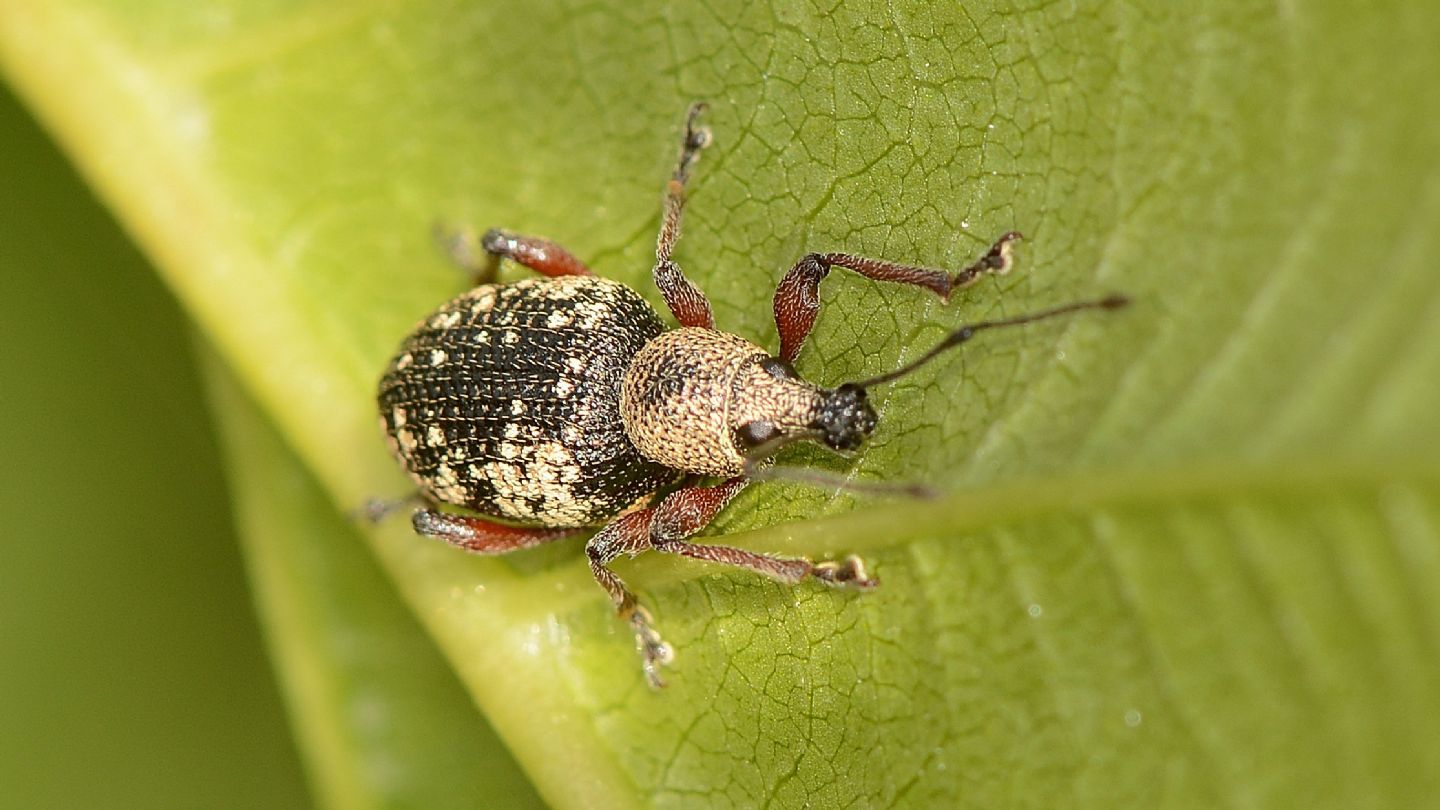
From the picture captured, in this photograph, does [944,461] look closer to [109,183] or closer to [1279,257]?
[1279,257]

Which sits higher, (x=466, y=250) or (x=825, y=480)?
(x=466, y=250)

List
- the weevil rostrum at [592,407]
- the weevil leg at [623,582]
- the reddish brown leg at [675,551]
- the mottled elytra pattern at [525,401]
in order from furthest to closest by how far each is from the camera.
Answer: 1. the mottled elytra pattern at [525,401]
2. the weevil rostrum at [592,407]
3. the weevil leg at [623,582]
4. the reddish brown leg at [675,551]

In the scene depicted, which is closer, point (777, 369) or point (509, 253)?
point (777, 369)

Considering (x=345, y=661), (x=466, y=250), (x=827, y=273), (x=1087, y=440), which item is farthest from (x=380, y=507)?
(x=1087, y=440)

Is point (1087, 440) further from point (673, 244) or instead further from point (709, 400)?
point (673, 244)

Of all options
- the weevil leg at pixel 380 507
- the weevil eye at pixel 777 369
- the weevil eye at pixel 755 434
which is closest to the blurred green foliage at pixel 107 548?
the weevil leg at pixel 380 507

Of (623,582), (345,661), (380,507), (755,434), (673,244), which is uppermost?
(673,244)

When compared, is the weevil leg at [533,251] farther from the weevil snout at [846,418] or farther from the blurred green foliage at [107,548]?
the blurred green foliage at [107,548]
